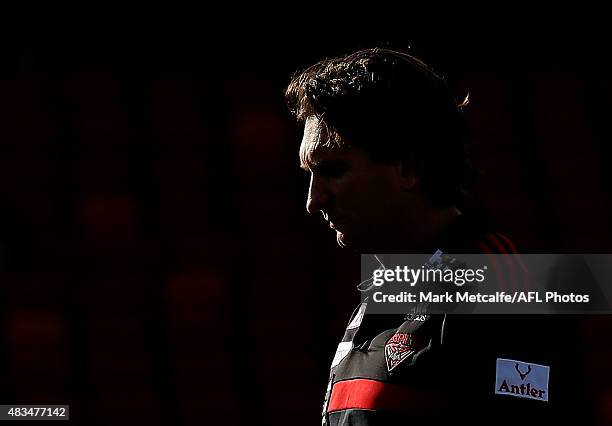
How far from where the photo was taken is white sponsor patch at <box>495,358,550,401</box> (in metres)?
0.47

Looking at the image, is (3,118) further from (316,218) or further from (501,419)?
(501,419)

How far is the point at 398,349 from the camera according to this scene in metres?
0.52

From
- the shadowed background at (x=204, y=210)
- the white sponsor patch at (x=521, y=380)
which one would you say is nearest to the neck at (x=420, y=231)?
the white sponsor patch at (x=521, y=380)

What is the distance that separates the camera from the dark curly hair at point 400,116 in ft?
1.94

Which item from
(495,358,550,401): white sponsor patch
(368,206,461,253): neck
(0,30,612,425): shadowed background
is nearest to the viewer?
(495,358,550,401): white sponsor patch

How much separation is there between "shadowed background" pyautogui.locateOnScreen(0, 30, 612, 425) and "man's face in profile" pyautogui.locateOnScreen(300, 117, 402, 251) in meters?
1.03

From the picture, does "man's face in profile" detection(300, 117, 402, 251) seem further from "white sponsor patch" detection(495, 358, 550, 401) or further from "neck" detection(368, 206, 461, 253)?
"white sponsor patch" detection(495, 358, 550, 401)

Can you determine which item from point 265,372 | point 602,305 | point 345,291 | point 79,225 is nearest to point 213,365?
point 265,372

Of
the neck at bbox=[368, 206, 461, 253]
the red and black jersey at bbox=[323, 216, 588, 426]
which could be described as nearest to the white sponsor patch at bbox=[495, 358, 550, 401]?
the red and black jersey at bbox=[323, 216, 588, 426]

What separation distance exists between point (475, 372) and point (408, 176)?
6.5 inches

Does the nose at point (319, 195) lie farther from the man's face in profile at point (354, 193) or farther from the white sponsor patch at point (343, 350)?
the white sponsor patch at point (343, 350)

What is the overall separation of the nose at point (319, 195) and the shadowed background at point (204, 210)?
40.5 inches

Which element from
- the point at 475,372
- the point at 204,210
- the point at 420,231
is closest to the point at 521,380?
the point at 475,372

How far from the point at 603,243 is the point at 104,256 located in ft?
4.21
